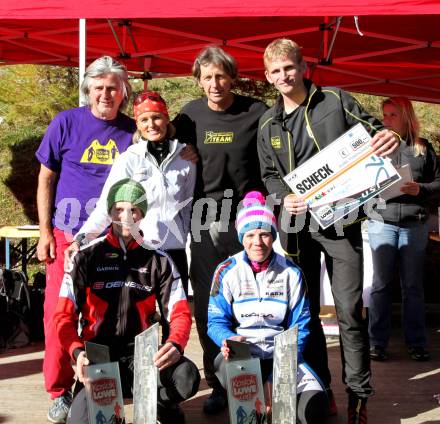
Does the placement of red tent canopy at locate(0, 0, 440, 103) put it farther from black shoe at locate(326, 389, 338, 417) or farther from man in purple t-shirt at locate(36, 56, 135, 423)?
black shoe at locate(326, 389, 338, 417)

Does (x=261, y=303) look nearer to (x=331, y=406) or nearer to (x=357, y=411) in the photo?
(x=357, y=411)

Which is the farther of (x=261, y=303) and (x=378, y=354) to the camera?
(x=378, y=354)

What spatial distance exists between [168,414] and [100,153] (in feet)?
4.41

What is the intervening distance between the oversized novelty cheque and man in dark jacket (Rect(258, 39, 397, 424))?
3.0 inches

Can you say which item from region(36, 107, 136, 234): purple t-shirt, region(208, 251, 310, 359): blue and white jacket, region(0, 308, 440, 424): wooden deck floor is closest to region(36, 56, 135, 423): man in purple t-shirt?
region(36, 107, 136, 234): purple t-shirt

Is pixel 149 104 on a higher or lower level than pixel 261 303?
higher

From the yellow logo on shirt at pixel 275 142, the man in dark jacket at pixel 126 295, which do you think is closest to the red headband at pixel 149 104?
the man in dark jacket at pixel 126 295

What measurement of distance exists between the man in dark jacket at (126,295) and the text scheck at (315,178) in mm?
705

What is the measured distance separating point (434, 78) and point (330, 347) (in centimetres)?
349

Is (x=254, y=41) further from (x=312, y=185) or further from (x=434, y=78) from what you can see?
(x=312, y=185)

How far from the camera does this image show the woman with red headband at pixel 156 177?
3.75 meters

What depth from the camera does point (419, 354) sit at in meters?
5.23

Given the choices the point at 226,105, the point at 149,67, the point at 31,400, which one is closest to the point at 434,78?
the point at 149,67

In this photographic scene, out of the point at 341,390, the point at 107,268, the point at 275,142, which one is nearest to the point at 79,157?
the point at 107,268
